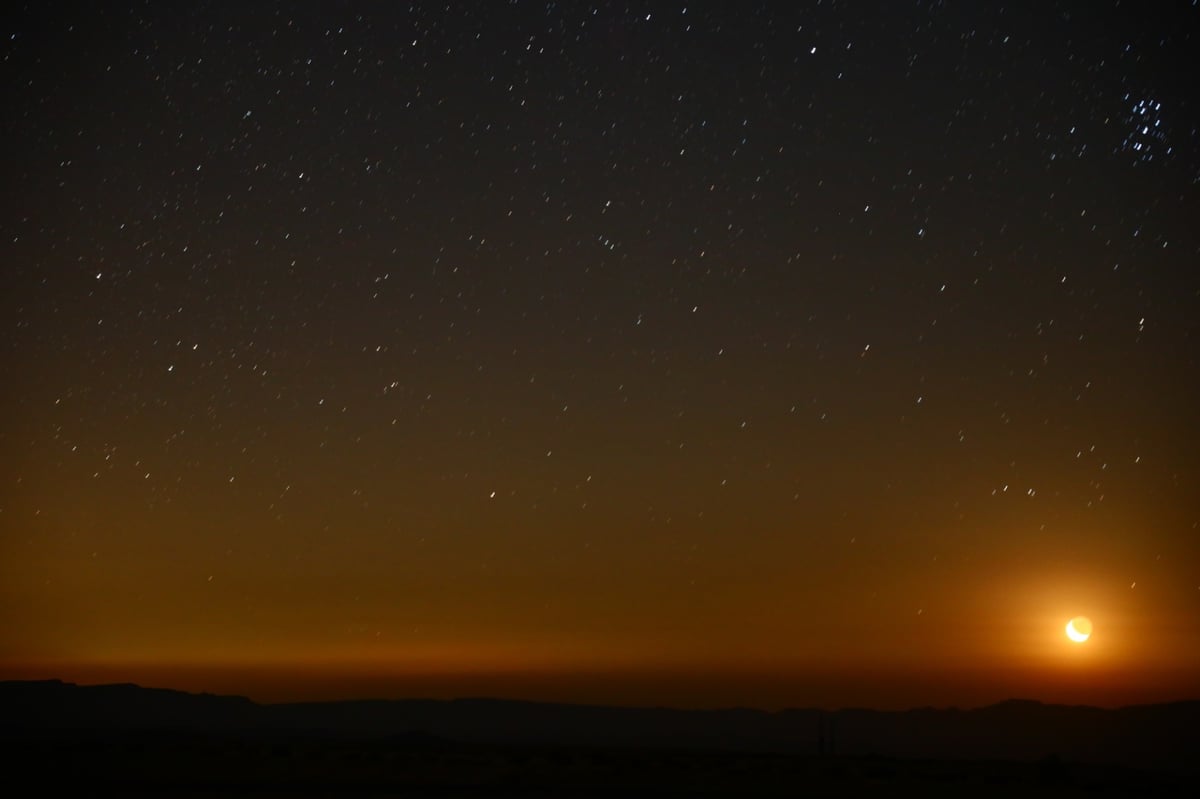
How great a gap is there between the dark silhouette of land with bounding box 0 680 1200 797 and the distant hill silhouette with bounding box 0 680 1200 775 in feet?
1.24

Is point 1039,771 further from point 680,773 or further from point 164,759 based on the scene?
point 164,759

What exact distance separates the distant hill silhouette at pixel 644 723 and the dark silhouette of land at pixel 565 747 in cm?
38

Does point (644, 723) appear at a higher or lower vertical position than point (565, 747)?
lower

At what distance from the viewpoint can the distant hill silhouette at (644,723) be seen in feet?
397

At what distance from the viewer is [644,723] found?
567 ft

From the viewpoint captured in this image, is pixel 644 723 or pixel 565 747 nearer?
pixel 565 747

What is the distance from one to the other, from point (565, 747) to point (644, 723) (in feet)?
389

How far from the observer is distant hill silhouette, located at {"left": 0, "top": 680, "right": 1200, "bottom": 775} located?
120875 millimetres

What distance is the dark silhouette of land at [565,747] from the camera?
33.4m

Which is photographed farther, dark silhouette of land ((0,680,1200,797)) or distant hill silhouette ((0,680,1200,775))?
distant hill silhouette ((0,680,1200,775))

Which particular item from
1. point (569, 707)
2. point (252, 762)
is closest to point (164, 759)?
point (252, 762)

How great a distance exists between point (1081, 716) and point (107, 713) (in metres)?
125

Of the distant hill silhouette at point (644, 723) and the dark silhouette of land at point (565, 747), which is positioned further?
the distant hill silhouette at point (644, 723)

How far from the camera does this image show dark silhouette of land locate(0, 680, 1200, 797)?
110 feet
